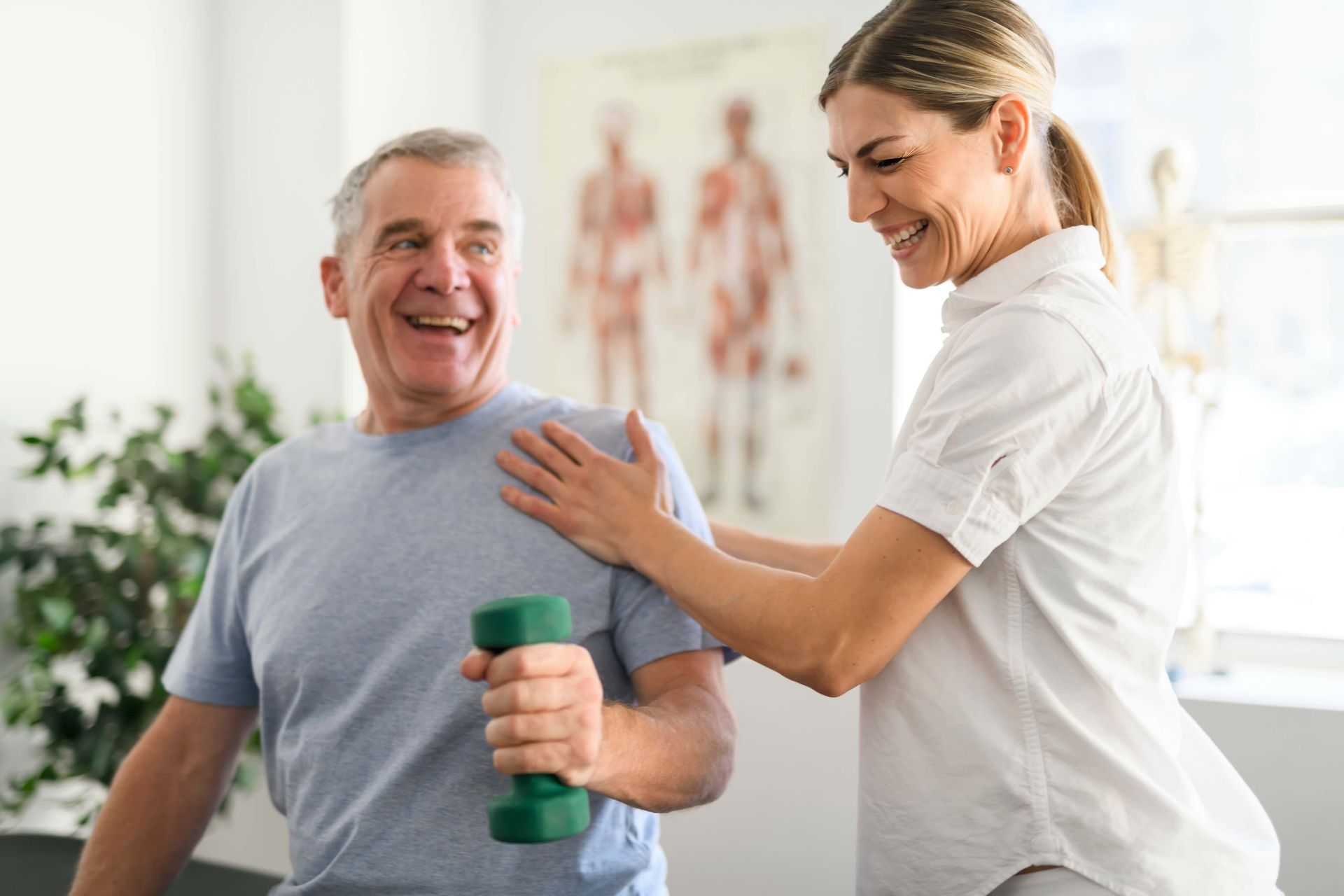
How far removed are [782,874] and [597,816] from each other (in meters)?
1.72

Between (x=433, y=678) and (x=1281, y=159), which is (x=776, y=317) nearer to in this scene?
(x=1281, y=159)

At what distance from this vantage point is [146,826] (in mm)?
1571

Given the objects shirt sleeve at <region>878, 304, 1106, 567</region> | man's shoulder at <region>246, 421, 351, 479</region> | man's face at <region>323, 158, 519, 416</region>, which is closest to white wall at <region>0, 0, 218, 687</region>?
man's shoulder at <region>246, 421, 351, 479</region>

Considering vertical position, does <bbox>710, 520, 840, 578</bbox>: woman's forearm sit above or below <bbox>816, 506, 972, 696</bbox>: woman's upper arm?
below

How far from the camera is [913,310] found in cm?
301

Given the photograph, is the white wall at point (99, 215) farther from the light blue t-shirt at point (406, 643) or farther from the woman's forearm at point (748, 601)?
the woman's forearm at point (748, 601)

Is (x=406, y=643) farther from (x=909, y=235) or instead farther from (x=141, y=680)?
(x=141, y=680)

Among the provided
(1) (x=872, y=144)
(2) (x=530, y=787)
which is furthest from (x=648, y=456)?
(2) (x=530, y=787)

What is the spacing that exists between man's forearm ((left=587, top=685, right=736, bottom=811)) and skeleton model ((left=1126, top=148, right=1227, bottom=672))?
1772mm

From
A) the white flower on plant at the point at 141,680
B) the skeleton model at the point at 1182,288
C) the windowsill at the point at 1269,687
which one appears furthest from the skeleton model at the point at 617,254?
the windowsill at the point at 1269,687

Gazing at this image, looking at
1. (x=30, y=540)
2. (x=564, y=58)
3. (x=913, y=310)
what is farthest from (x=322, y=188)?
(x=913, y=310)

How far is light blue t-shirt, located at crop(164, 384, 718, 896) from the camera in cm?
139

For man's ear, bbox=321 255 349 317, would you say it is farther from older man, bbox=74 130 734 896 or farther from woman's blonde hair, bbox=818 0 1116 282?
woman's blonde hair, bbox=818 0 1116 282

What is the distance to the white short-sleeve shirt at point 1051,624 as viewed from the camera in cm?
105
